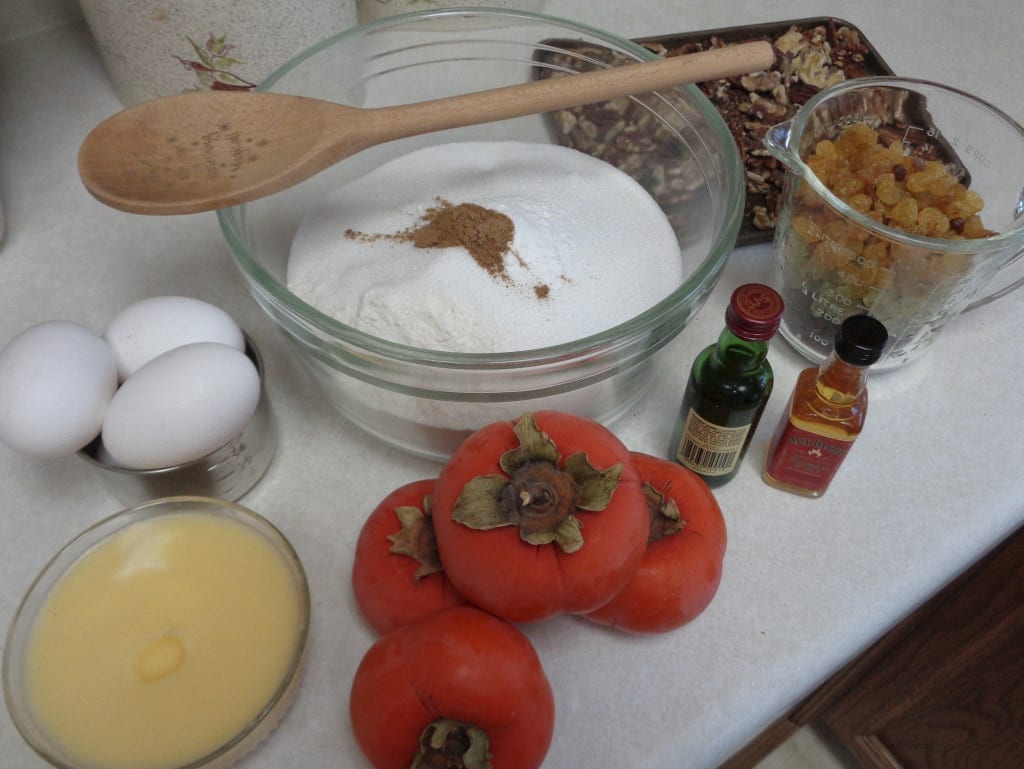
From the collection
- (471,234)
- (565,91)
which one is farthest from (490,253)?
(565,91)

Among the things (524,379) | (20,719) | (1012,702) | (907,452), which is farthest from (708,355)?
(1012,702)

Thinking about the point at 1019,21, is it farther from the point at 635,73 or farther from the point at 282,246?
the point at 282,246

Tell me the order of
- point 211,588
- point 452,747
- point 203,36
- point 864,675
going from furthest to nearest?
point 864,675 → point 203,36 → point 211,588 → point 452,747

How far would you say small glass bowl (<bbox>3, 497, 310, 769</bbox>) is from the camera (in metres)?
0.53

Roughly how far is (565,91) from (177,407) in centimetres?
41

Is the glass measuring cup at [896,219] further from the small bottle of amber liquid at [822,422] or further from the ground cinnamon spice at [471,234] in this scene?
the ground cinnamon spice at [471,234]

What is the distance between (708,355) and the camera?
0.66 m

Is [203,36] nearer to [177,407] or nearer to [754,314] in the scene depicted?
[177,407]

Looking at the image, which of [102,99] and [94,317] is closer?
[94,317]

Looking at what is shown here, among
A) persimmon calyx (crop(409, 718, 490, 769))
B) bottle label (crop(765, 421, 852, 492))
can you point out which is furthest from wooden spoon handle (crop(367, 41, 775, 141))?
persimmon calyx (crop(409, 718, 490, 769))

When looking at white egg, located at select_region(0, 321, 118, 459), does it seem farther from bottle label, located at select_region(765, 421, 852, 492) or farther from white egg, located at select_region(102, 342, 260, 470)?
bottle label, located at select_region(765, 421, 852, 492)

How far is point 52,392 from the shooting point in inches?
23.5

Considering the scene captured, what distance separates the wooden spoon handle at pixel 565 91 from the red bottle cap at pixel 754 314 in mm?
238

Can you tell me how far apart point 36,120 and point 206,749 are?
84 centimetres
